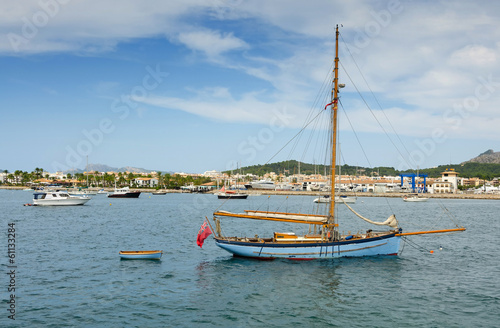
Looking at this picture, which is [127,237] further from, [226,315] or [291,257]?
[226,315]

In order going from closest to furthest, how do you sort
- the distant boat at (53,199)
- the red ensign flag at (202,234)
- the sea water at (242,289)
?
the sea water at (242,289)
the red ensign flag at (202,234)
the distant boat at (53,199)

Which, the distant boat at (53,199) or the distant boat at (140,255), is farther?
the distant boat at (53,199)

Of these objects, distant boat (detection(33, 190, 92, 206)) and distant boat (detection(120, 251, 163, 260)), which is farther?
distant boat (detection(33, 190, 92, 206))

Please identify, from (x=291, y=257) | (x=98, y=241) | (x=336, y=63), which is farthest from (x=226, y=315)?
(x=98, y=241)

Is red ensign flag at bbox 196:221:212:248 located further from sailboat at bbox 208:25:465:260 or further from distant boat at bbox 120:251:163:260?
distant boat at bbox 120:251:163:260

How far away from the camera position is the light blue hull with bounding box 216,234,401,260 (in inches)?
1204

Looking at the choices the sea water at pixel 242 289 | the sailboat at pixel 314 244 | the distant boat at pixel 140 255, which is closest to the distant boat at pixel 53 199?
the sea water at pixel 242 289

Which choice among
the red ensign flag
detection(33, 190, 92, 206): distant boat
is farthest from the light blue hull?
detection(33, 190, 92, 206): distant boat

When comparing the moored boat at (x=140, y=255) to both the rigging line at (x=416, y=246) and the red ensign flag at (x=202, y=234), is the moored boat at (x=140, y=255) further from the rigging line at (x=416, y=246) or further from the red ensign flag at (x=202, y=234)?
the rigging line at (x=416, y=246)

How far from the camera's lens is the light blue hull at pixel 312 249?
3059cm

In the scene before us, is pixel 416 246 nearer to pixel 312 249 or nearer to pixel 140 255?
pixel 312 249

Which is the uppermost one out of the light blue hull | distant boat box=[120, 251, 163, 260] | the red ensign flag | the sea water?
the red ensign flag

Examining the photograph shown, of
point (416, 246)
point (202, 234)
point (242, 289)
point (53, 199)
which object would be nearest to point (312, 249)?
point (242, 289)

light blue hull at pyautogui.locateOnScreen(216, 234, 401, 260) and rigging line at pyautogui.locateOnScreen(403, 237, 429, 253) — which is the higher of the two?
light blue hull at pyautogui.locateOnScreen(216, 234, 401, 260)
